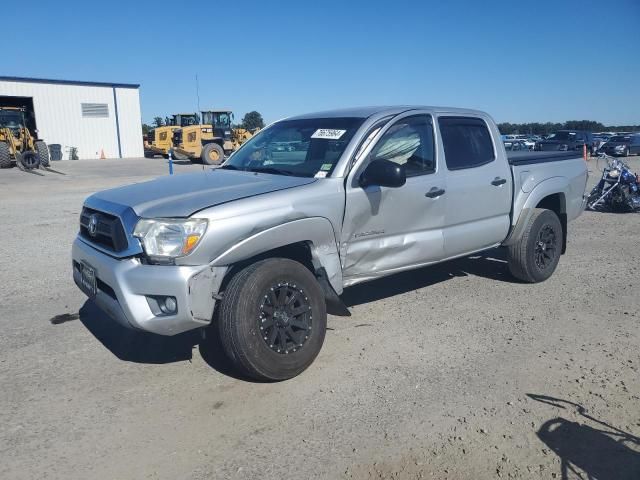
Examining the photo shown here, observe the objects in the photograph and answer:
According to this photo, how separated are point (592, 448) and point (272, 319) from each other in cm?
201

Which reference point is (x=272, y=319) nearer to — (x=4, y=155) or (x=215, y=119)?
(x=4, y=155)

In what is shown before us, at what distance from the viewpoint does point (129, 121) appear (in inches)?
1521

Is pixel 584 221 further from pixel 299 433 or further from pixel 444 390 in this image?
pixel 299 433

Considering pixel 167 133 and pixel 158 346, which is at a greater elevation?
pixel 167 133

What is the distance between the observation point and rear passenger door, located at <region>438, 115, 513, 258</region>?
4.93 meters

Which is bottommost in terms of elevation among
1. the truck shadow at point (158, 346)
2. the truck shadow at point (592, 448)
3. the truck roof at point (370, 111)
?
the truck shadow at point (592, 448)

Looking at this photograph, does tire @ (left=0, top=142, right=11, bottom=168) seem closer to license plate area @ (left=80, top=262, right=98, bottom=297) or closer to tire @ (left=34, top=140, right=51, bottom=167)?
tire @ (left=34, top=140, right=51, bottom=167)

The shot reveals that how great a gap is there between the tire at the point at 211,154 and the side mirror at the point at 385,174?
24391 millimetres

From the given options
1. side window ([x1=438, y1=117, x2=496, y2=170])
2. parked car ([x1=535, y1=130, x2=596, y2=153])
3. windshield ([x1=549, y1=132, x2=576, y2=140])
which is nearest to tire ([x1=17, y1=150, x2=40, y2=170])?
side window ([x1=438, y1=117, x2=496, y2=170])

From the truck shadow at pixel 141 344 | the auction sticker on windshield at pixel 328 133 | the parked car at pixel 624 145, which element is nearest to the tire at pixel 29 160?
the truck shadow at pixel 141 344

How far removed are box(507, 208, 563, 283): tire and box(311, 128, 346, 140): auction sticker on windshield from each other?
8.10ft

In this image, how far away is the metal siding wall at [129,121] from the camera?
38250 mm

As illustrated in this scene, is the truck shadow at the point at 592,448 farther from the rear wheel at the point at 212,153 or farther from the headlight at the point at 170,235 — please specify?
the rear wheel at the point at 212,153

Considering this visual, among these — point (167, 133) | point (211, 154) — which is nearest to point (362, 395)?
point (211, 154)
